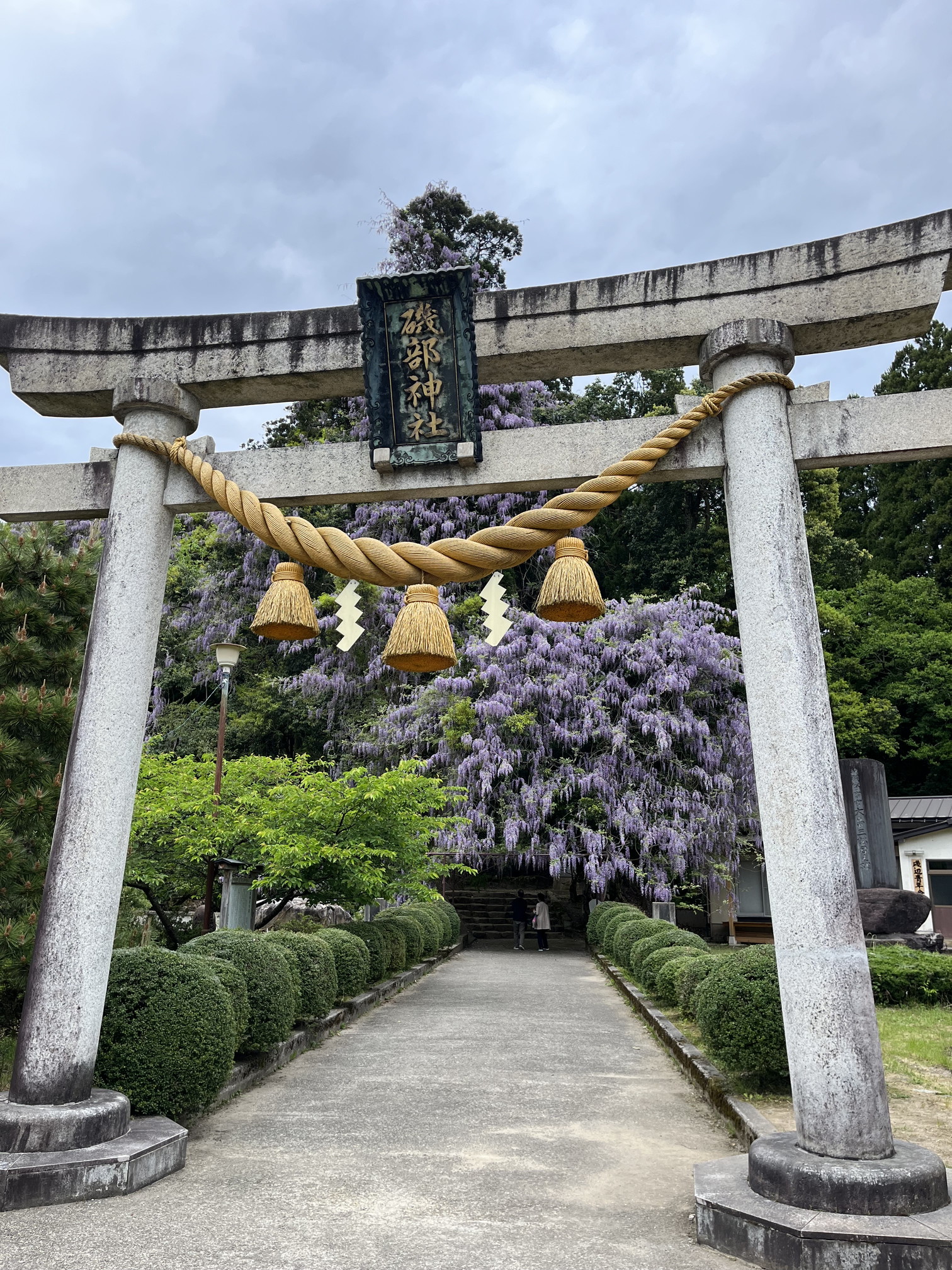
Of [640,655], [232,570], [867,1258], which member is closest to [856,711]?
[640,655]

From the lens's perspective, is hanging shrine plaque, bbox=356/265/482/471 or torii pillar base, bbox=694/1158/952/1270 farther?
hanging shrine plaque, bbox=356/265/482/471

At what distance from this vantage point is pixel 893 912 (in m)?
12.4

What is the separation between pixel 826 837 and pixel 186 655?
22.4 m

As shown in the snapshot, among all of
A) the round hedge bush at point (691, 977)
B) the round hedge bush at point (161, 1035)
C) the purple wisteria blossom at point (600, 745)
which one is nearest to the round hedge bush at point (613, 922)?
the purple wisteria blossom at point (600, 745)

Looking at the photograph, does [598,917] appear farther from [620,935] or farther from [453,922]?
[620,935]

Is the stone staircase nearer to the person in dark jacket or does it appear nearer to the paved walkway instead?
the person in dark jacket

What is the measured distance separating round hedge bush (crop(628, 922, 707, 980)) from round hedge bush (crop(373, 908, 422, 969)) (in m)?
3.43

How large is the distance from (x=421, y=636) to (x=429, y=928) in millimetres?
11846

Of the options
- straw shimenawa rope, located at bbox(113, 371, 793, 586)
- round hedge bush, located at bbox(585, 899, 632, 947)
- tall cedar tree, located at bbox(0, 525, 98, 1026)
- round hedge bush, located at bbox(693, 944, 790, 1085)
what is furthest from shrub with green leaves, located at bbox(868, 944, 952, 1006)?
tall cedar tree, located at bbox(0, 525, 98, 1026)

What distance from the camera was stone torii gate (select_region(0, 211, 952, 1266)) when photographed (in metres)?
3.34

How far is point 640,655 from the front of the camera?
17.8 meters

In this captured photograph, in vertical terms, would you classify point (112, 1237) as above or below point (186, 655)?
below

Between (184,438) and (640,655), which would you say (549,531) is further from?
(640,655)

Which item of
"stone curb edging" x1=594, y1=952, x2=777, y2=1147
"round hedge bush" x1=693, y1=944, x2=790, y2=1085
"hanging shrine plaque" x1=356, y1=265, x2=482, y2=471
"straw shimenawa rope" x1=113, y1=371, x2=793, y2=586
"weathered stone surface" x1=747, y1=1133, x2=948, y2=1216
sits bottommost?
"stone curb edging" x1=594, y1=952, x2=777, y2=1147
